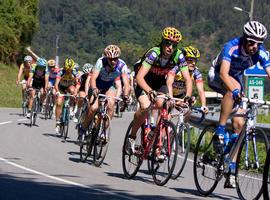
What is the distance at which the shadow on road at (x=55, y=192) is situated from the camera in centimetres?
868

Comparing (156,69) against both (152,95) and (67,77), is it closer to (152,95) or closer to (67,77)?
(152,95)

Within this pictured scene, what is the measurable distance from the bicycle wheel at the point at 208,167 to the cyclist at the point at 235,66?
0.59 feet

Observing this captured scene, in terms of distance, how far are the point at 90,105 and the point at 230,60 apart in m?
4.57

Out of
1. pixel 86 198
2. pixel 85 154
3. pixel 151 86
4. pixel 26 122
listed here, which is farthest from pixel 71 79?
pixel 86 198

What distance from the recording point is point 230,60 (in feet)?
30.2

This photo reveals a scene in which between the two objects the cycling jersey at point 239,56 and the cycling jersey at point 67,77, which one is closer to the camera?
the cycling jersey at point 239,56

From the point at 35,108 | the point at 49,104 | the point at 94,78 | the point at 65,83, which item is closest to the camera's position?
the point at 94,78

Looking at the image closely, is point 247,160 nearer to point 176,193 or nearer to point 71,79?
point 176,193

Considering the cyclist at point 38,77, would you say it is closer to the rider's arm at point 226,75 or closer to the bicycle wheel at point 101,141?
the bicycle wheel at point 101,141

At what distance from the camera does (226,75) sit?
29.8ft

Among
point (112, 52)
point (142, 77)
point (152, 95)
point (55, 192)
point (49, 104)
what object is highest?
point (112, 52)

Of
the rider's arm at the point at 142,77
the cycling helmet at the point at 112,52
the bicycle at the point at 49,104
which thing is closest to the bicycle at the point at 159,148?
the rider's arm at the point at 142,77

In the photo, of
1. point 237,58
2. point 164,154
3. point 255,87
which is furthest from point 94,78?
point 255,87

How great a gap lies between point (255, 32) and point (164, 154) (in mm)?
2255
